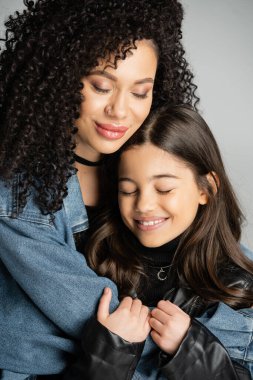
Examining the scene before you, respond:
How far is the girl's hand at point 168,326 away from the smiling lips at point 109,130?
0.69 metres

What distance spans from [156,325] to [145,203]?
19.4 inches

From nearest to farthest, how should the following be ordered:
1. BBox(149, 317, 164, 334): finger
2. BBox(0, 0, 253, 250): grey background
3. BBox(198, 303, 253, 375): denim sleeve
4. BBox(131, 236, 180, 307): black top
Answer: BBox(149, 317, 164, 334): finger
BBox(198, 303, 253, 375): denim sleeve
BBox(131, 236, 180, 307): black top
BBox(0, 0, 253, 250): grey background

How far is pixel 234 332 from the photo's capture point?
109 inches

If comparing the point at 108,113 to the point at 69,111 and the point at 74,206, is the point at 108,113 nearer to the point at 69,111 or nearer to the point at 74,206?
the point at 69,111

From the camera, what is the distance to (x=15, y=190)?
2.66 meters

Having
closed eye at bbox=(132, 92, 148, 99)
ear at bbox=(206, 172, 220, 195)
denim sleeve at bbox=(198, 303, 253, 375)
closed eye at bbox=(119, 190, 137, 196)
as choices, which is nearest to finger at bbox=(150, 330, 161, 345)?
denim sleeve at bbox=(198, 303, 253, 375)

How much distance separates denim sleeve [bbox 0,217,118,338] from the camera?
8.46ft

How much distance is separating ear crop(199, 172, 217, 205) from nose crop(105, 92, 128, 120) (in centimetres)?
58

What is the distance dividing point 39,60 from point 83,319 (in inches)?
39.5

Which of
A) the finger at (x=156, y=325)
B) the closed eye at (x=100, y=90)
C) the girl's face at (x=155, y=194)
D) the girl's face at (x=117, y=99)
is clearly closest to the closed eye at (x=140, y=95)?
the girl's face at (x=117, y=99)

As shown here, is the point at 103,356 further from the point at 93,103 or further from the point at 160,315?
the point at 93,103

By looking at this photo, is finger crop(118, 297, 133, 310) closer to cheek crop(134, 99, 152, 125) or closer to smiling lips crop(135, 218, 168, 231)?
smiling lips crop(135, 218, 168, 231)

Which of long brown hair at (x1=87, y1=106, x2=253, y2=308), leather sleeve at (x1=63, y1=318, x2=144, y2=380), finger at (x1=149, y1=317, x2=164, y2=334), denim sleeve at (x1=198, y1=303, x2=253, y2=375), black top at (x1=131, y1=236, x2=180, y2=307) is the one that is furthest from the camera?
black top at (x1=131, y1=236, x2=180, y2=307)

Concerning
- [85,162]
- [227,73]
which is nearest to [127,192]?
[85,162]
